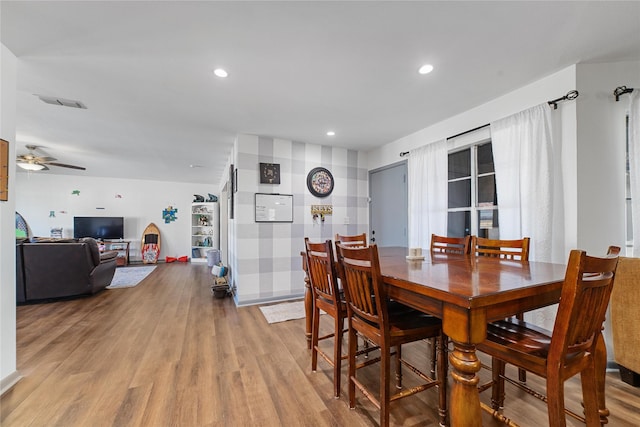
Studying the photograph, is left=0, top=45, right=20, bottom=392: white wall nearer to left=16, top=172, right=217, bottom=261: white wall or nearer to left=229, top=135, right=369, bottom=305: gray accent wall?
left=229, top=135, right=369, bottom=305: gray accent wall

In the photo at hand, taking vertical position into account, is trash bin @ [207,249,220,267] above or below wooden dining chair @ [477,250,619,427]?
below

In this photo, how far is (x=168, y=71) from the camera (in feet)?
6.70

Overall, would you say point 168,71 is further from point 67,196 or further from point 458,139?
point 67,196

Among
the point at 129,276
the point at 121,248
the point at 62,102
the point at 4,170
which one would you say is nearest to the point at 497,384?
the point at 4,170

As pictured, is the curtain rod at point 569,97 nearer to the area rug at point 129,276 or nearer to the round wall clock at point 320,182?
the round wall clock at point 320,182

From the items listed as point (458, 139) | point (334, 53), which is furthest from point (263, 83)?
point (458, 139)

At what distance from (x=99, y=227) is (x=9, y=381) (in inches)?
247

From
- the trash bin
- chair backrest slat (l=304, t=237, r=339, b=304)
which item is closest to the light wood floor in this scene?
chair backrest slat (l=304, t=237, r=339, b=304)

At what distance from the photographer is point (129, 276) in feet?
16.9

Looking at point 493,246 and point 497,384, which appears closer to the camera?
point 497,384

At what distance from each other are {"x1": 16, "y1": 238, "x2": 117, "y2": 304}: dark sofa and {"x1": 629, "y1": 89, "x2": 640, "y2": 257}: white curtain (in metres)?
6.22

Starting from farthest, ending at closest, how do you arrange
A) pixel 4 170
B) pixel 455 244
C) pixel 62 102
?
pixel 62 102
pixel 455 244
pixel 4 170

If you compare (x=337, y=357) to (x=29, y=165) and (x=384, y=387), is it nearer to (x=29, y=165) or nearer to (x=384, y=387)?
(x=384, y=387)

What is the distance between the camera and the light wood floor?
143 centimetres
